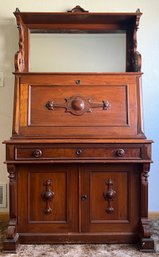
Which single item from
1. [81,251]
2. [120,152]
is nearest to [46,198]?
[81,251]

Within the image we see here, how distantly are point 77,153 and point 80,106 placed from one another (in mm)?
337

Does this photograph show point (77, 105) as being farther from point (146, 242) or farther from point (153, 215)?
point (153, 215)

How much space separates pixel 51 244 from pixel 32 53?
1.45 m

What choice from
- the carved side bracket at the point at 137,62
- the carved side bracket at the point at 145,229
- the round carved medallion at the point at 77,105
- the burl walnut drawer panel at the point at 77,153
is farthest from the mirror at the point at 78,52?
the carved side bracket at the point at 145,229

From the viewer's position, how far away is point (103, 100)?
78.0 inches

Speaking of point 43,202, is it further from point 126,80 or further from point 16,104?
point 126,80

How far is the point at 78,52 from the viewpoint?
2.28m

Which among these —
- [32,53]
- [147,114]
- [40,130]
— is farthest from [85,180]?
[32,53]

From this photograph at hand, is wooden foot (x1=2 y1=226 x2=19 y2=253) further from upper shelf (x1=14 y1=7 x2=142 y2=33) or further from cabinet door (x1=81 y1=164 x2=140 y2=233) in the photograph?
upper shelf (x1=14 y1=7 x2=142 y2=33)

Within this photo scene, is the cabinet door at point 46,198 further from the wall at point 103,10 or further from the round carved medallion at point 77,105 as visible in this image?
the wall at point 103,10

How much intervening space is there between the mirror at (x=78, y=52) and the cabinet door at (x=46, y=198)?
838 millimetres

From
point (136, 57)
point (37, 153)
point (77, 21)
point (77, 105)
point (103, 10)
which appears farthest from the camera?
point (103, 10)

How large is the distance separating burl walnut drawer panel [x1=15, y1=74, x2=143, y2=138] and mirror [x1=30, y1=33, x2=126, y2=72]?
0.31 metres

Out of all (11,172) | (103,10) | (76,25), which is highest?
(103,10)
